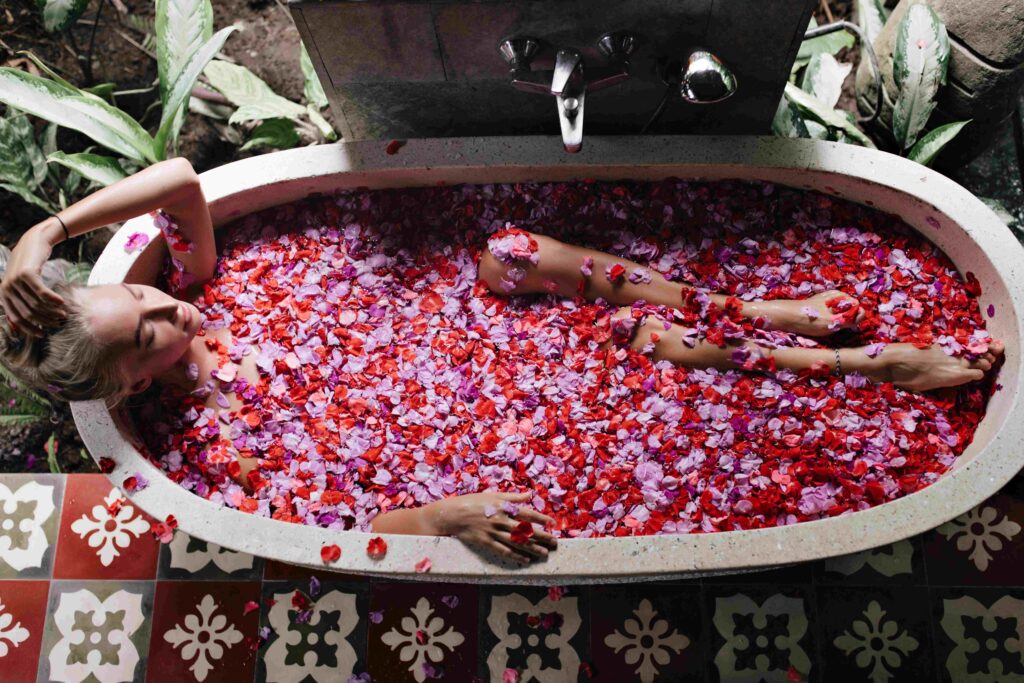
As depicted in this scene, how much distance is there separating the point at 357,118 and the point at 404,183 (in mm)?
202

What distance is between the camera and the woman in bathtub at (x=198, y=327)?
4.49 feet

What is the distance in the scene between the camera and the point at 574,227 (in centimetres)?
182

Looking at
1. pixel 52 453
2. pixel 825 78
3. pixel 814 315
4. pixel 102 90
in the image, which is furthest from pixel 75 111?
pixel 825 78

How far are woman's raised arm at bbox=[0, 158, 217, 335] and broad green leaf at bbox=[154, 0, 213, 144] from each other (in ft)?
1.34

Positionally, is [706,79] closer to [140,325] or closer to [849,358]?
[849,358]

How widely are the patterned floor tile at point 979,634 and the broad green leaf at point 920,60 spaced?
118 centimetres

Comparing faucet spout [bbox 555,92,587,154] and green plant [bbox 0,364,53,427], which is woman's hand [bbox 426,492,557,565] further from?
green plant [bbox 0,364,53,427]

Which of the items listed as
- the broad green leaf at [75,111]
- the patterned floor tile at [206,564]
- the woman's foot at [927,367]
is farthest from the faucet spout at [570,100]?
the patterned floor tile at [206,564]

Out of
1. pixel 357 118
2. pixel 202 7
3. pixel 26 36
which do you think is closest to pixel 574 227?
pixel 357 118

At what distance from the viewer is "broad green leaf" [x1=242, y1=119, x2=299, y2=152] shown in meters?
2.09

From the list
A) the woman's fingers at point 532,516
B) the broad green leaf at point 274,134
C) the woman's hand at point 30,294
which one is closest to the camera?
the woman's hand at point 30,294

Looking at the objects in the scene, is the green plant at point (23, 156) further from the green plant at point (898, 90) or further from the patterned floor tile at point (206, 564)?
the green plant at point (898, 90)

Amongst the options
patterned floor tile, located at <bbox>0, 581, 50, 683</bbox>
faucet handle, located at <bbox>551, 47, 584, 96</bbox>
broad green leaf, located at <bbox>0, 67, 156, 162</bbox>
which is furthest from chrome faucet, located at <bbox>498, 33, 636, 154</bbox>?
patterned floor tile, located at <bbox>0, 581, 50, 683</bbox>

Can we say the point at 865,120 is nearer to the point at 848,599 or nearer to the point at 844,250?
the point at 844,250
